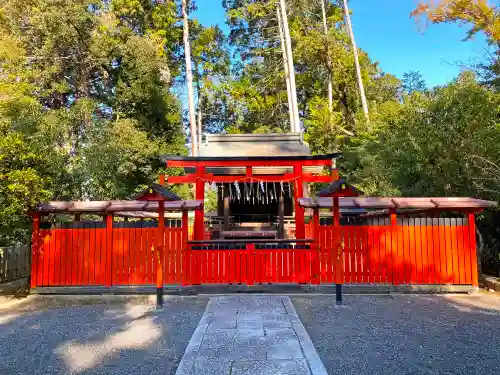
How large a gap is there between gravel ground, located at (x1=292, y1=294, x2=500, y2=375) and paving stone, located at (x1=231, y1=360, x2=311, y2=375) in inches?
13.0

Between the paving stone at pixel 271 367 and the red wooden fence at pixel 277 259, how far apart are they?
3.97 metres

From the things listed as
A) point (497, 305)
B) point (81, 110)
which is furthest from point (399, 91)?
point (497, 305)

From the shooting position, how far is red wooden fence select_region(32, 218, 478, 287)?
26.0ft

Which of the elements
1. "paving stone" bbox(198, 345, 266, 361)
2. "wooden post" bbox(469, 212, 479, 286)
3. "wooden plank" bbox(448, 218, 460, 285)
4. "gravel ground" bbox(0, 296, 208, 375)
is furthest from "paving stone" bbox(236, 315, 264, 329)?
"wooden post" bbox(469, 212, 479, 286)

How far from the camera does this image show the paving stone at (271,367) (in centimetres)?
371

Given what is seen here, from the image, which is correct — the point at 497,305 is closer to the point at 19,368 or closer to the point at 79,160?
the point at 19,368

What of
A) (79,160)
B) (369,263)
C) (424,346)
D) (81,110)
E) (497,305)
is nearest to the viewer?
(424,346)

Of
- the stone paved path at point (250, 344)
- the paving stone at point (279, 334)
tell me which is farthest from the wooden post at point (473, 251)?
the paving stone at point (279, 334)

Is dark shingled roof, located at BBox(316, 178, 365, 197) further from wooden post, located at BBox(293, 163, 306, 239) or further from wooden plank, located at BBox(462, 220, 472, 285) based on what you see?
wooden plank, located at BBox(462, 220, 472, 285)

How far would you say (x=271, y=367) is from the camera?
3832 millimetres

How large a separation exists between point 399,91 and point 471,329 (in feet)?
89.8

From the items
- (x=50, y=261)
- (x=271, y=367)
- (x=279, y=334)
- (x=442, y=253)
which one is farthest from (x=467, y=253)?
(x=50, y=261)

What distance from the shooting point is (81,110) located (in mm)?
18062

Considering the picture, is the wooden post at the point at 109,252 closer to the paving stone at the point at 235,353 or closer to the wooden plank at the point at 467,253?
Result: the paving stone at the point at 235,353
